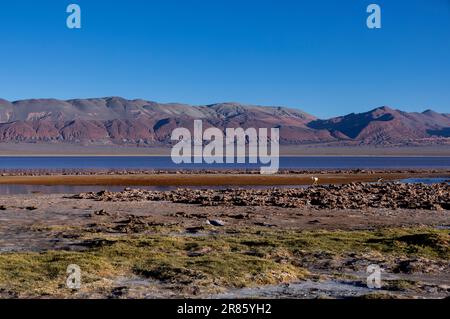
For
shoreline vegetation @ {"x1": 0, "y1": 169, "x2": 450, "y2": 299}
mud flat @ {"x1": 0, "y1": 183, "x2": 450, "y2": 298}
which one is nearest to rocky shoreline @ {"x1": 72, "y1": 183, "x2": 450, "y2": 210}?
shoreline vegetation @ {"x1": 0, "y1": 169, "x2": 450, "y2": 299}

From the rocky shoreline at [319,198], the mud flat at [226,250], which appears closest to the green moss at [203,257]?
the mud flat at [226,250]

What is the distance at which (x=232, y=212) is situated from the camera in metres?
29.6

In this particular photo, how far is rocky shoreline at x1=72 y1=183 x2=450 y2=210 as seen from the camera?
31906mm

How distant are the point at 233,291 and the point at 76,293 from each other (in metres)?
3.41

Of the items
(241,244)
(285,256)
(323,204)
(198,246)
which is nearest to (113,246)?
(198,246)

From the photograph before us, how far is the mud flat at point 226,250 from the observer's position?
44.5ft

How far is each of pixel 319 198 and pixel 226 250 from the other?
16627 millimetres

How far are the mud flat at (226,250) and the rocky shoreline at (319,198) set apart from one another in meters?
0.48

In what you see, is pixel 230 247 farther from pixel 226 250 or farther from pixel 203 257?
pixel 203 257

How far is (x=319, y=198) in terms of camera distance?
112 ft
